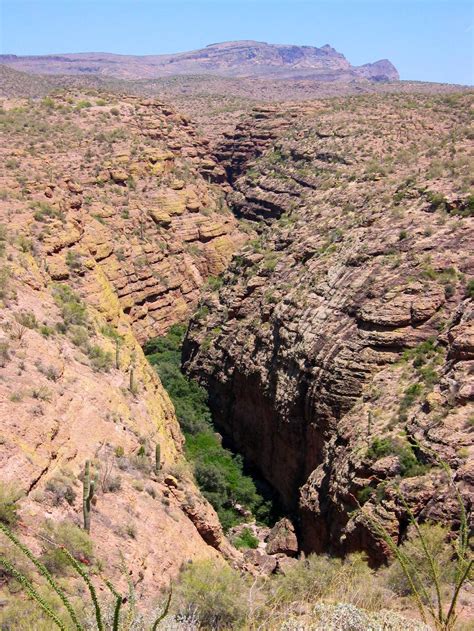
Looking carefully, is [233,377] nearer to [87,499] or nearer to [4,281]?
[4,281]

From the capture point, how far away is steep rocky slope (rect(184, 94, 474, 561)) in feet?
51.1

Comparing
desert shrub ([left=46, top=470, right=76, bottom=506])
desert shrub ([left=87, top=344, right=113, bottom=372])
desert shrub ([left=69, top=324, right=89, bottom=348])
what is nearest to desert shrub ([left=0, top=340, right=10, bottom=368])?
desert shrub ([left=87, top=344, right=113, bottom=372])

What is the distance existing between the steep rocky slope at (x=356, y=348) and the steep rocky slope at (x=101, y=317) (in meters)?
4.60

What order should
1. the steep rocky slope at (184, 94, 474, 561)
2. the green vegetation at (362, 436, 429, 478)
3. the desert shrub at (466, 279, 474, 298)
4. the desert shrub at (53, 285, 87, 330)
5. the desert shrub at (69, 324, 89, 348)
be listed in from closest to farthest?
1. the green vegetation at (362, 436, 429, 478)
2. the steep rocky slope at (184, 94, 474, 561)
3. the desert shrub at (69, 324, 89, 348)
4. the desert shrub at (466, 279, 474, 298)
5. the desert shrub at (53, 285, 87, 330)

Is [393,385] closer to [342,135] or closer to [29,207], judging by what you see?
[29,207]

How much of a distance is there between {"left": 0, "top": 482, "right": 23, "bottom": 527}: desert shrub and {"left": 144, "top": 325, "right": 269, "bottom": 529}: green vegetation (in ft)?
43.4

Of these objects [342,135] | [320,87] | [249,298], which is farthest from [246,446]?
[320,87]

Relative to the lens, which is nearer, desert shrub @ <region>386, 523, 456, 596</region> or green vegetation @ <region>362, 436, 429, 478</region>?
desert shrub @ <region>386, 523, 456, 596</region>

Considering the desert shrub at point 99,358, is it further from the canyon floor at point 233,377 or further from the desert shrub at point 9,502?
the desert shrub at point 9,502

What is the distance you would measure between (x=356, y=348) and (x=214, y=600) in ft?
43.6

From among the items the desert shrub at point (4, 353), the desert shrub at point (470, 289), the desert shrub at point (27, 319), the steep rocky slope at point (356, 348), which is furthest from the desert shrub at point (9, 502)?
the desert shrub at point (470, 289)

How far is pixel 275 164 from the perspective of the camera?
57.7 m

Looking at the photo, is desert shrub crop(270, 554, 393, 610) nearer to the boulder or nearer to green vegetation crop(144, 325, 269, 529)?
the boulder

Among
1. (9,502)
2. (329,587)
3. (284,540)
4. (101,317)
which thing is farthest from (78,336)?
(329,587)
